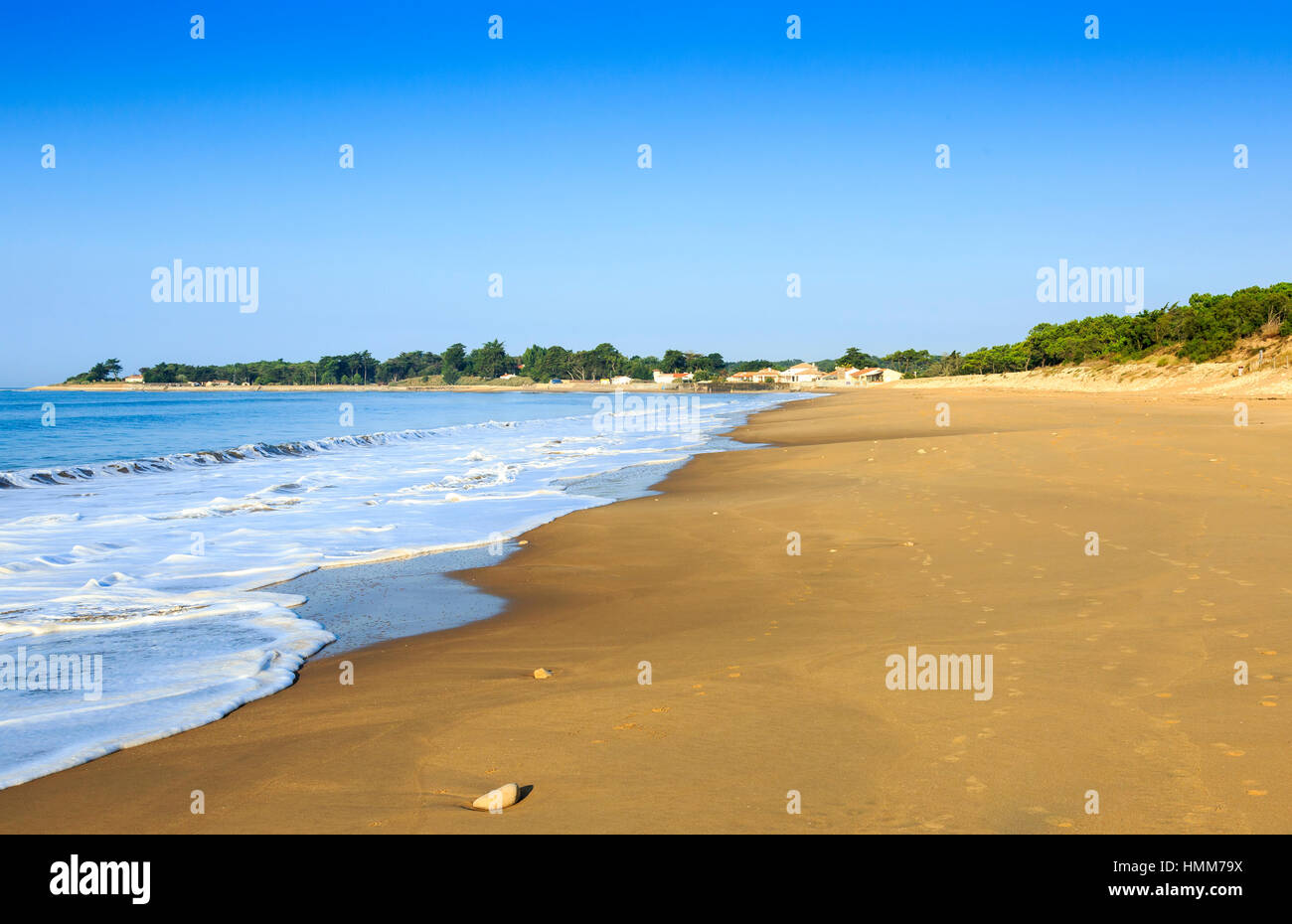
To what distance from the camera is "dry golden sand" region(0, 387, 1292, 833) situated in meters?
3.51

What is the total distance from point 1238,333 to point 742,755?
56.5 metres

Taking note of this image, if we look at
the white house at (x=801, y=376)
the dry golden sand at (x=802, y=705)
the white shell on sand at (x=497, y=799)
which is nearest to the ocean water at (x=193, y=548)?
the dry golden sand at (x=802, y=705)

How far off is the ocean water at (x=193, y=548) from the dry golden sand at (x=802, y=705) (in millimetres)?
611

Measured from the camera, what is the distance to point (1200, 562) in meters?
7.75

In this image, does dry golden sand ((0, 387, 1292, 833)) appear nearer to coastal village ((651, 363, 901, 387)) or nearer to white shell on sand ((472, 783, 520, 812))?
white shell on sand ((472, 783, 520, 812))

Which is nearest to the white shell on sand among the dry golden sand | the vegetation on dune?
the dry golden sand

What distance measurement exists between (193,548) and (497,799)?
9048 millimetres

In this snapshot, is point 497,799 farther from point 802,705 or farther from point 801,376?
point 801,376

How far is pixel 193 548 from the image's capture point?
428 inches

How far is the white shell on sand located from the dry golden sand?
0.05 metres

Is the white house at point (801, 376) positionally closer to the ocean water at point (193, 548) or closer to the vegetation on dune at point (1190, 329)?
the vegetation on dune at point (1190, 329)

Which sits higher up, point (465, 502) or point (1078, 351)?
point (1078, 351)
